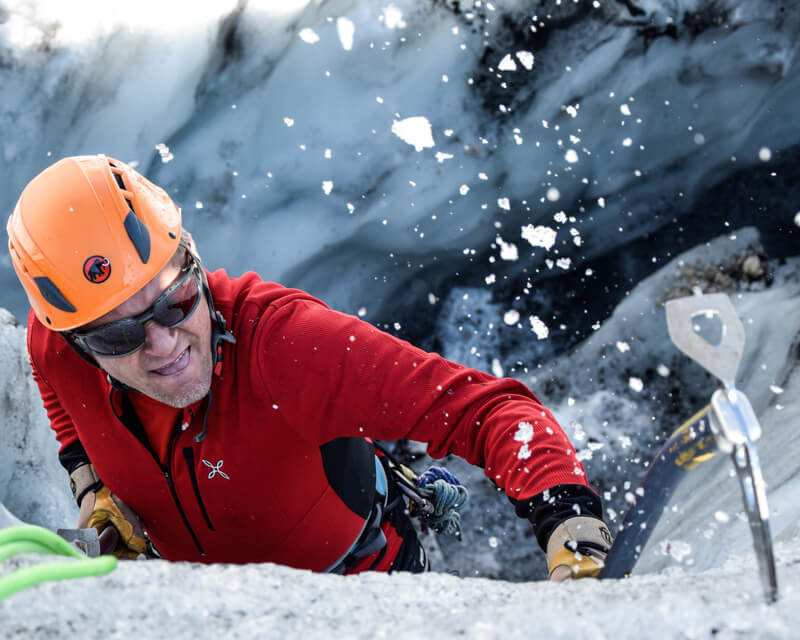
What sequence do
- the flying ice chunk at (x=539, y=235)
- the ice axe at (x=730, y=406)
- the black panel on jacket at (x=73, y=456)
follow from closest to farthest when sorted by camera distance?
the ice axe at (x=730, y=406) < the black panel on jacket at (x=73, y=456) < the flying ice chunk at (x=539, y=235)

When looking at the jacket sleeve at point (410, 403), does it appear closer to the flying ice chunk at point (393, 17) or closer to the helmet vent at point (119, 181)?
the helmet vent at point (119, 181)

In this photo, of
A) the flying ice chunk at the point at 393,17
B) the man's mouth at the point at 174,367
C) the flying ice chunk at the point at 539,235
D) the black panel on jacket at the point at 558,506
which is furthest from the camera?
the flying ice chunk at the point at 539,235

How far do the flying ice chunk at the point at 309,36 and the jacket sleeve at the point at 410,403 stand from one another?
1568 mm

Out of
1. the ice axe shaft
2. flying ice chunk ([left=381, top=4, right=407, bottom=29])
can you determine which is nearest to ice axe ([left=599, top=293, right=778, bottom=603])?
the ice axe shaft

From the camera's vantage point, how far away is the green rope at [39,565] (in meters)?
0.63

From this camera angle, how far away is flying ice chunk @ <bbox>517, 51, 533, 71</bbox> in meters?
2.74

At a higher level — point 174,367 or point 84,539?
point 174,367

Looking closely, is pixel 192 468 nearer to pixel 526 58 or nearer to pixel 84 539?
pixel 84 539

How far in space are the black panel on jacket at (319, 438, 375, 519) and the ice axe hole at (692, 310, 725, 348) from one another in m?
1.14

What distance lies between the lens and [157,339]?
1.43 meters

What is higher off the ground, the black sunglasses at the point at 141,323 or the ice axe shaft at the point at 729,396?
the ice axe shaft at the point at 729,396

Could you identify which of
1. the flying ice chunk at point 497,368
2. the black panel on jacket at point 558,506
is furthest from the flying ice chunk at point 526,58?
the black panel on jacket at point 558,506

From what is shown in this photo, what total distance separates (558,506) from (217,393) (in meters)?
0.79

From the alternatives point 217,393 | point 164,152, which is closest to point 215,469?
point 217,393
